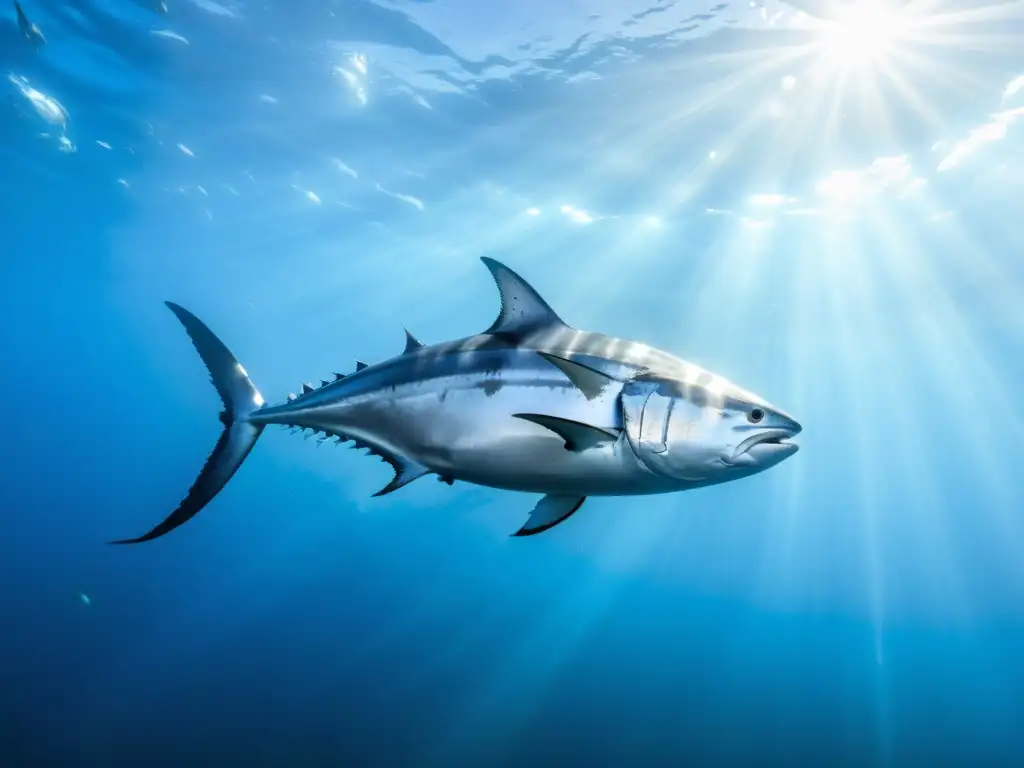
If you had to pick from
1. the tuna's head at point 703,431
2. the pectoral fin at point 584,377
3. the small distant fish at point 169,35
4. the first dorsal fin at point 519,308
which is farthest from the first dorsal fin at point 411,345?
the small distant fish at point 169,35

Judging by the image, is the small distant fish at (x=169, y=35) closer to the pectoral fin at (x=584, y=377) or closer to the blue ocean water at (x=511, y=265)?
the blue ocean water at (x=511, y=265)

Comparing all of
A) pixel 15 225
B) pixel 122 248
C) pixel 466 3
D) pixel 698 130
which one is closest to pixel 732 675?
pixel 698 130

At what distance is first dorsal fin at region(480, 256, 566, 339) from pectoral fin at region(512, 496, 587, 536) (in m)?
0.90

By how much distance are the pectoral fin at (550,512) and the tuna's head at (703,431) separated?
0.63m

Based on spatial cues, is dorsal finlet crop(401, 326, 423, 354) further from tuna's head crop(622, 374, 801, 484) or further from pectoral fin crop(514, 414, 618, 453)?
tuna's head crop(622, 374, 801, 484)

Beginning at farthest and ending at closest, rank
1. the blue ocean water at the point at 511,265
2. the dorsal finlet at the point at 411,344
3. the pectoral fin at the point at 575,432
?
the blue ocean water at the point at 511,265, the dorsal finlet at the point at 411,344, the pectoral fin at the point at 575,432

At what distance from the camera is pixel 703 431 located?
2418 millimetres

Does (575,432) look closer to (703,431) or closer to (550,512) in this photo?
(703,431)

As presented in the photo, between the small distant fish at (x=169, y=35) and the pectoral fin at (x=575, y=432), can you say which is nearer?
the pectoral fin at (x=575, y=432)

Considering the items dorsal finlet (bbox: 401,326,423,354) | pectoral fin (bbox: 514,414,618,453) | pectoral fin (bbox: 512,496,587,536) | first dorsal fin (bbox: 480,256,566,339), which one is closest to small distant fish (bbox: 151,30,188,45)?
dorsal finlet (bbox: 401,326,423,354)

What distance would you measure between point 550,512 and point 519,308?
1.11 meters

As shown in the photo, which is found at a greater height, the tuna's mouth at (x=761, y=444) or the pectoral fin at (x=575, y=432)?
the tuna's mouth at (x=761, y=444)

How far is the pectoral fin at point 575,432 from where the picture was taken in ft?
7.70

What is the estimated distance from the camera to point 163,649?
18.0m
